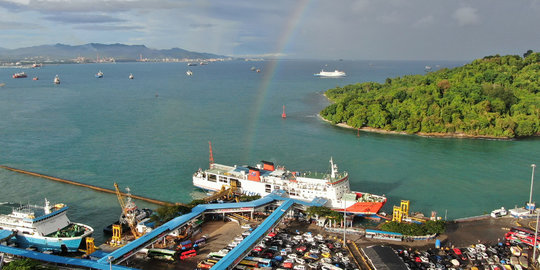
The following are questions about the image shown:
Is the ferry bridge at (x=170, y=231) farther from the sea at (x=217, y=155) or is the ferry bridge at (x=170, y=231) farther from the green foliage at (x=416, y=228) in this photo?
the green foliage at (x=416, y=228)

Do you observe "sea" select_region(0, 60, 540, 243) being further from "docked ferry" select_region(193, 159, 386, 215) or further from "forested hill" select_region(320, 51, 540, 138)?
"forested hill" select_region(320, 51, 540, 138)

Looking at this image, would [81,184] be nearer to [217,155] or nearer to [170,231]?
[217,155]

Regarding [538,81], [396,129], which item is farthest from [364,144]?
[538,81]

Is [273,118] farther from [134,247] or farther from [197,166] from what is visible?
[134,247]

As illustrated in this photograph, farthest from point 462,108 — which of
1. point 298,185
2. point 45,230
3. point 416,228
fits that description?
point 45,230

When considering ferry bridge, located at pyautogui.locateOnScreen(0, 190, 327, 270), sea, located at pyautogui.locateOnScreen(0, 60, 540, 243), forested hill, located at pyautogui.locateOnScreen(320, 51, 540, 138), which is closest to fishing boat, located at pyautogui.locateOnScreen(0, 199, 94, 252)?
sea, located at pyautogui.locateOnScreen(0, 60, 540, 243)

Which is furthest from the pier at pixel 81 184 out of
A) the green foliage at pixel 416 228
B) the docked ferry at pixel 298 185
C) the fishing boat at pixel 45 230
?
the green foliage at pixel 416 228
